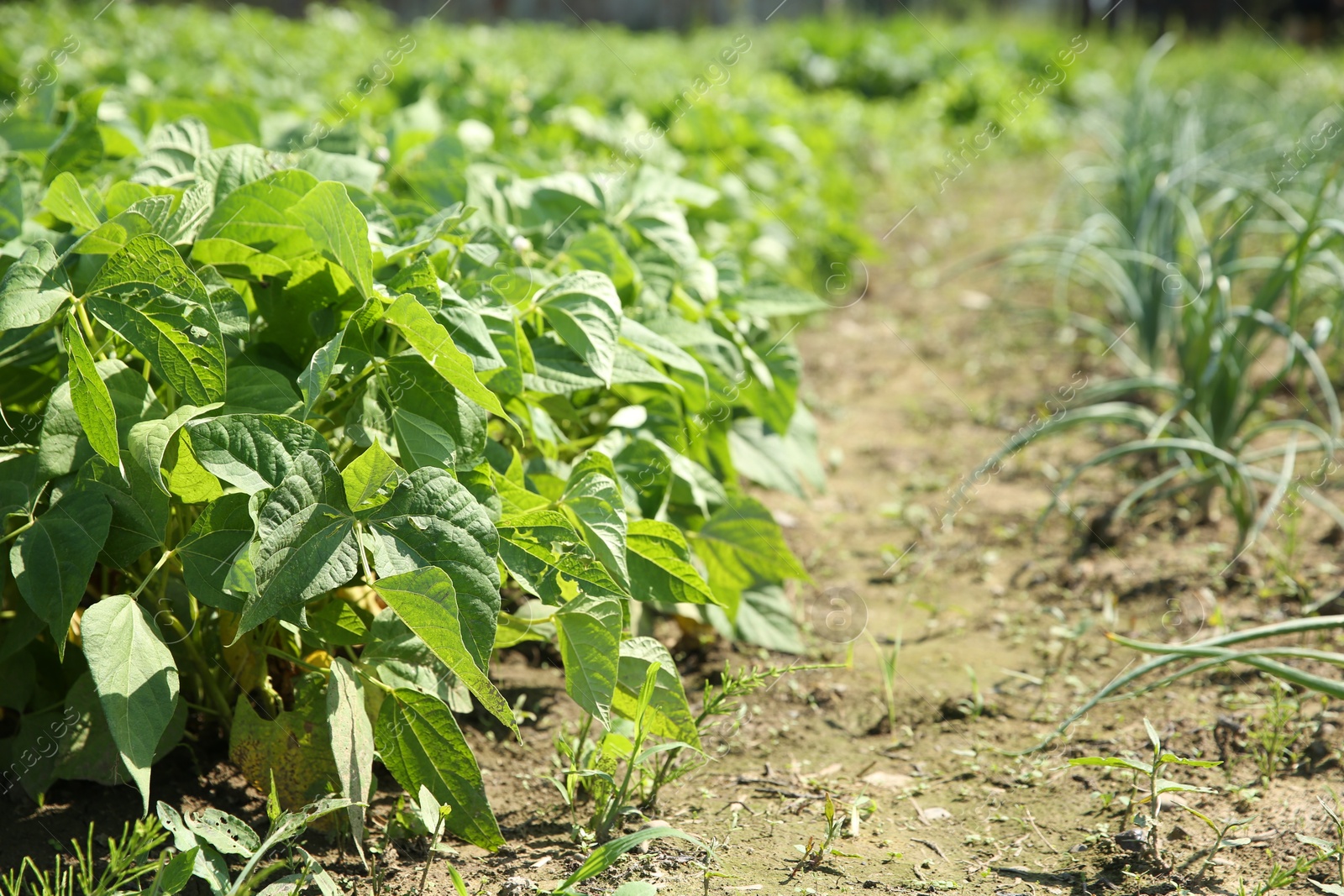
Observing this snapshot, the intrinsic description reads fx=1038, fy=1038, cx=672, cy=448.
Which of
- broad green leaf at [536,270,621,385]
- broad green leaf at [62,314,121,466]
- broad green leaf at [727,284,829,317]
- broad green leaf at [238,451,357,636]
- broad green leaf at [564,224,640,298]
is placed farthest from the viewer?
broad green leaf at [727,284,829,317]

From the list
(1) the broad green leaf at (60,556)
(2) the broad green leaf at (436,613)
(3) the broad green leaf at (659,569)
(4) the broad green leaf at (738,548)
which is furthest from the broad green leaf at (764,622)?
(1) the broad green leaf at (60,556)

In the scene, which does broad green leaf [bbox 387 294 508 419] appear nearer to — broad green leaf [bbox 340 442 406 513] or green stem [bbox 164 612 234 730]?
broad green leaf [bbox 340 442 406 513]

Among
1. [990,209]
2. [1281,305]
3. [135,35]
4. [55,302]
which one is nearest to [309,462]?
[55,302]

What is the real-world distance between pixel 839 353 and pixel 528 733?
2.63 metres

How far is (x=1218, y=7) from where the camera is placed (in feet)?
54.5

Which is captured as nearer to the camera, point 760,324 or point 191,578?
point 191,578

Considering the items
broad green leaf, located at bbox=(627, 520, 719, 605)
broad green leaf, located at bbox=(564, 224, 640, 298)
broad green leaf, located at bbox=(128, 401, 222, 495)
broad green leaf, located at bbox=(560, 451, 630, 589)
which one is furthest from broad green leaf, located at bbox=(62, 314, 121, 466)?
broad green leaf, located at bbox=(564, 224, 640, 298)

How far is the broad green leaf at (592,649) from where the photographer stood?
141 centimetres

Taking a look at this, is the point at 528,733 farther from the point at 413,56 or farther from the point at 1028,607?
the point at 413,56

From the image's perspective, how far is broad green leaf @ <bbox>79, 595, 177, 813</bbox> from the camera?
1153 mm

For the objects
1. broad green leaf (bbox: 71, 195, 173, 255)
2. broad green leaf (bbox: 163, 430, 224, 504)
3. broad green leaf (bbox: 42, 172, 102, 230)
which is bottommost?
broad green leaf (bbox: 163, 430, 224, 504)

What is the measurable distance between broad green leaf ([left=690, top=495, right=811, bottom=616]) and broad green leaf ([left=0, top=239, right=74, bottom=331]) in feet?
3.52

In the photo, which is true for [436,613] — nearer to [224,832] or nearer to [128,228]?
[224,832]

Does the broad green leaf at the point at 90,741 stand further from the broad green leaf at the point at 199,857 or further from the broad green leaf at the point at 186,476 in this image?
the broad green leaf at the point at 186,476
